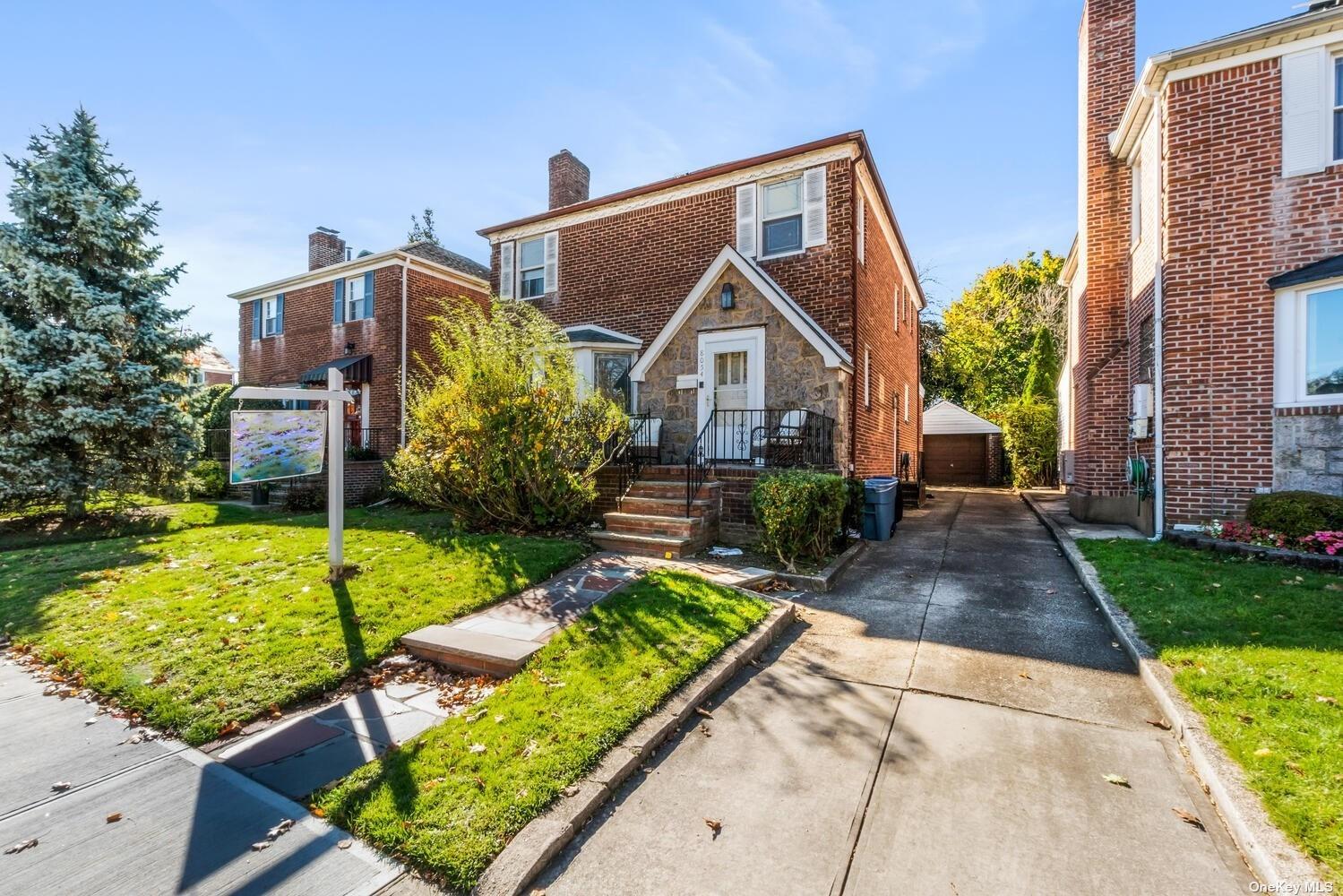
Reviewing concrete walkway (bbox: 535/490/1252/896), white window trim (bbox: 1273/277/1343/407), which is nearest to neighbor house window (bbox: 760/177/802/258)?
white window trim (bbox: 1273/277/1343/407)

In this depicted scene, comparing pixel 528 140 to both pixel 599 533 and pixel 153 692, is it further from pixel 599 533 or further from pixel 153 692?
pixel 153 692

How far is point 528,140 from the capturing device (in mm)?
14125

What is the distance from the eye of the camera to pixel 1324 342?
740 cm

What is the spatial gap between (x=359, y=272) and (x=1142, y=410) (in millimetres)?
19916

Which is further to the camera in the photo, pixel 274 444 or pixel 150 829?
pixel 274 444

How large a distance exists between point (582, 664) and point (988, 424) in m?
21.6

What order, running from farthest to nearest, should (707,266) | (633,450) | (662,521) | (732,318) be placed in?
(707,266), (633,450), (732,318), (662,521)

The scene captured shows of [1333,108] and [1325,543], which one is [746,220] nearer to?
→ [1333,108]

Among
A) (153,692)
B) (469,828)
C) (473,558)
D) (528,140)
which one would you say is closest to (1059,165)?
(528,140)

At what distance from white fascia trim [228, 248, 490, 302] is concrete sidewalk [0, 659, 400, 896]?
15.7m

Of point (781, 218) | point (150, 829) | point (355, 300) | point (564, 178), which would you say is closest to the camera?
point (150, 829)

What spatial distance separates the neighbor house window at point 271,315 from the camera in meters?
20.0

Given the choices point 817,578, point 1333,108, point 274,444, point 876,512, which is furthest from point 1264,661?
point 274,444

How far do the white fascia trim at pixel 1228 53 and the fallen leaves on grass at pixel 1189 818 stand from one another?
406 inches
